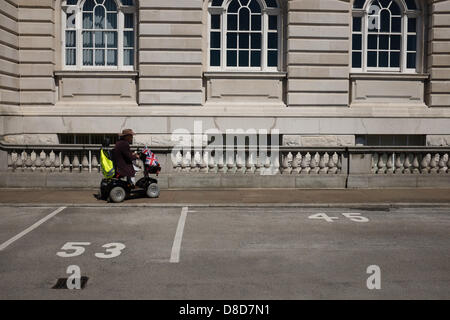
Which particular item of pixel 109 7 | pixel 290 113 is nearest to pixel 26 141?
pixel 109 7

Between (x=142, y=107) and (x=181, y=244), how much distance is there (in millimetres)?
10819

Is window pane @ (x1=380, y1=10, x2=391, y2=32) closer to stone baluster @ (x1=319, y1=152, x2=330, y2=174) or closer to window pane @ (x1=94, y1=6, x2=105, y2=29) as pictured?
stone baluster @ (x1=319, y1=152, x2=330, y2=174)

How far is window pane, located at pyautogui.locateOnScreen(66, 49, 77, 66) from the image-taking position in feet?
60.8

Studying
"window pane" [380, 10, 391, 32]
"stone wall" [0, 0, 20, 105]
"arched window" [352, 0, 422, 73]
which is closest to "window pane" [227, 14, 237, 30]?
"arched window" [352, 0, 422, 73]

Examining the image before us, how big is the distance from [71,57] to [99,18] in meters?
1.88

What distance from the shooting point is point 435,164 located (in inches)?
579

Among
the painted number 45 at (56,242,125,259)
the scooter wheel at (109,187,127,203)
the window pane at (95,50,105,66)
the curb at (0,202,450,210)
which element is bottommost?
the painted number 45 at (56,242,125,259)

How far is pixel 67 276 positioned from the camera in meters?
6.09

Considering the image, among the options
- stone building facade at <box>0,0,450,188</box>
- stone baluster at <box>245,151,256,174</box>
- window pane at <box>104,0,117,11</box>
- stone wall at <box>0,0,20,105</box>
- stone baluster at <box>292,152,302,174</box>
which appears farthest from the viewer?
window pane at <box>104,0,117,11</box>

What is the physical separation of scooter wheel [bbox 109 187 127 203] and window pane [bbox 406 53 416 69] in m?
13.2

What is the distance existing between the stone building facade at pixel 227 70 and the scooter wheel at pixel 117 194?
625 cm

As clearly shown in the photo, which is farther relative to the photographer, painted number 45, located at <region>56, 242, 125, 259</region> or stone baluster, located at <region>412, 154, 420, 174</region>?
stone baluster, located at <region>412, 154, 420, 174</region>

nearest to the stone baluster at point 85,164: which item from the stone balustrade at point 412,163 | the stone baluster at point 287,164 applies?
the stone baluster at point 287,164
